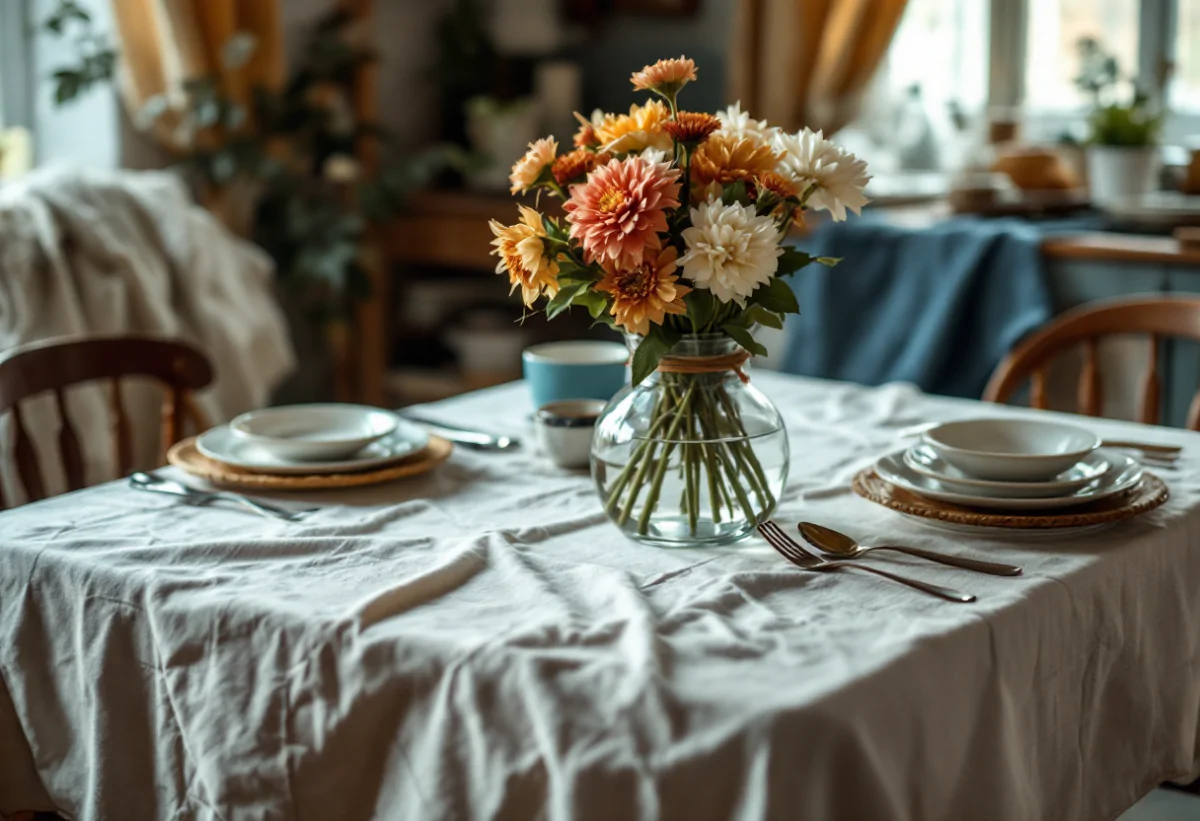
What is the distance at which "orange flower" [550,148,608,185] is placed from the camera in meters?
1.17

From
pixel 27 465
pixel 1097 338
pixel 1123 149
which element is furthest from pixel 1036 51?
pixel 27 465

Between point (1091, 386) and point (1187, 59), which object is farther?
point (1187, 59)

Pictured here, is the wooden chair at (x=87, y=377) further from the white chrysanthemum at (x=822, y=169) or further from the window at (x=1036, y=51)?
A: the window at (x=1036, y=51)

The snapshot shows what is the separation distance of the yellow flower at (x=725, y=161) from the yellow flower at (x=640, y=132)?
0.15 ft

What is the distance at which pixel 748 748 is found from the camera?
2.72 feet

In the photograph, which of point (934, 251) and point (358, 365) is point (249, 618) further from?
point (358, 365)

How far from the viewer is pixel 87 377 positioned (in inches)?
66.1

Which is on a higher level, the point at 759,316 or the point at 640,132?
the point at 640,132

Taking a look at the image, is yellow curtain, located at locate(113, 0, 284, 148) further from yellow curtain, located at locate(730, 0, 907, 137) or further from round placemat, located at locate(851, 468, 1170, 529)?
round placemat, located at locate(851, 468, 1170, 529)

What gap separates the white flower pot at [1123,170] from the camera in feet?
8.86

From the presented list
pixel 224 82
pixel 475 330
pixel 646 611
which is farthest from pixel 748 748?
pixel 475 330

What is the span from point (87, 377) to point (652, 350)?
2.84ft

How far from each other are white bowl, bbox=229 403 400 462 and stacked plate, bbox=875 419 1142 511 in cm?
53

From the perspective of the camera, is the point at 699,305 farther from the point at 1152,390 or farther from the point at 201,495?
the point at 1152,390
